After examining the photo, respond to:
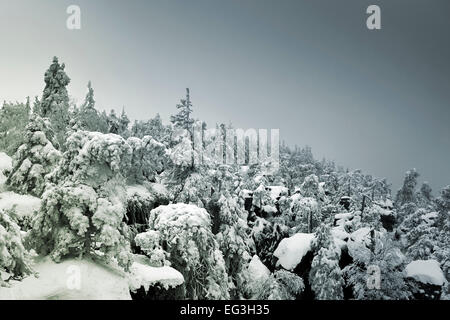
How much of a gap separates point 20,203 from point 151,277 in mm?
5953

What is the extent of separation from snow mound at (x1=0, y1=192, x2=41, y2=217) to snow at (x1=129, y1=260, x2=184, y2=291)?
4422mm

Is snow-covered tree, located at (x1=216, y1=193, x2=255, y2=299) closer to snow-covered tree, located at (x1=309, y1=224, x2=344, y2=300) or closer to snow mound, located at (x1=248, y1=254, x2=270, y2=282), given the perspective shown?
snow mound, located at (x1=248, y1=254, x2=270, y2=282)

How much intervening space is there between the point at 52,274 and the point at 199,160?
1100 cm

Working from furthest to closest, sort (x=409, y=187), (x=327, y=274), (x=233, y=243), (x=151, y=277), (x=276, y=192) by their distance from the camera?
(x=409, y=187) → (x=276, y=192) → (x=233, y=243) → (x=327, y=274) → (x=151, y=277)

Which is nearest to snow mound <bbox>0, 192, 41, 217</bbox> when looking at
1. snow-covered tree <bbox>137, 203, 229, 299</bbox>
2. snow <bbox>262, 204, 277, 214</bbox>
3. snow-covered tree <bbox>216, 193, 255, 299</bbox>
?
snow-covered tree <bbox>137, 203, 229, 299</bbox>

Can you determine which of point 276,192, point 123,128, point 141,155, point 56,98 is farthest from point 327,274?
point 56,98

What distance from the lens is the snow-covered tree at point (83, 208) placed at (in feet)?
33.6

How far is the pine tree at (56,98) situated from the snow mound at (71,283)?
19.9 m

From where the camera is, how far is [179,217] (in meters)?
14.1

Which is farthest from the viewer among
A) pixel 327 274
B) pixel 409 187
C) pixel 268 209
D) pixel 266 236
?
pixel 409 187

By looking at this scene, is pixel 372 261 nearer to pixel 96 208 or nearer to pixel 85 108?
pixel 96 208

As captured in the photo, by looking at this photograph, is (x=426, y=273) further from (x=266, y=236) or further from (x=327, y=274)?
(x=266, y=236)

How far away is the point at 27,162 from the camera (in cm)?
1376
